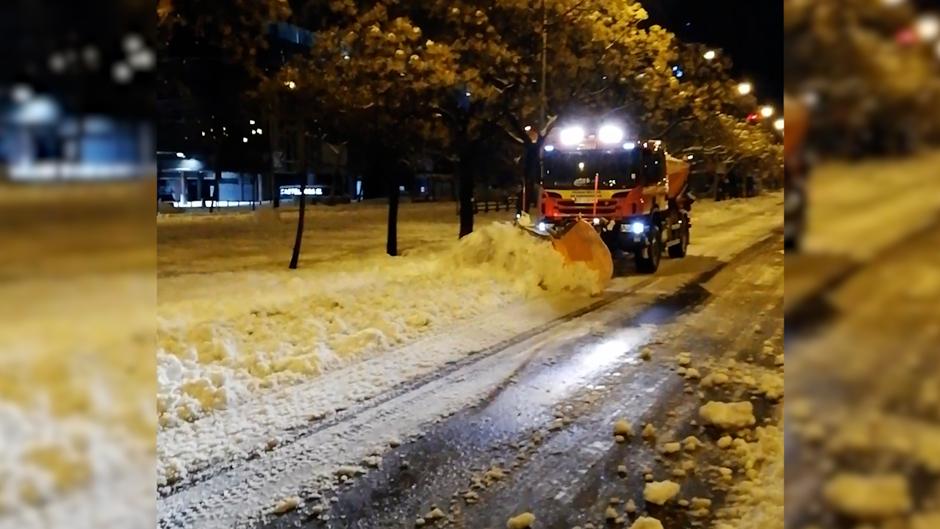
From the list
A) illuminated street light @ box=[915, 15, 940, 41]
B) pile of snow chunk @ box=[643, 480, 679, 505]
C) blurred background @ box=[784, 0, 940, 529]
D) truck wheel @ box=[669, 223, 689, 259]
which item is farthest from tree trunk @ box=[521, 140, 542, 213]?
illuminated street light @ box=[915, 15, 940, 41]

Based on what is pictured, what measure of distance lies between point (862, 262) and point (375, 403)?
589 centimetres

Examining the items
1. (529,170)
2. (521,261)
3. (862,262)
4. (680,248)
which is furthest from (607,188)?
(862,262)

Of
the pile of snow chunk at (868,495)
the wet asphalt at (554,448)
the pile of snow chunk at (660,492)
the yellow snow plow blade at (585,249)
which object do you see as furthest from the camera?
the yellow snow plow blade at (585,249)

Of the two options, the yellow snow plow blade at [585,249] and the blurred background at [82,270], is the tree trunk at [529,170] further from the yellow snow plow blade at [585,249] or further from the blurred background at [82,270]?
the blurred background at [82,270]

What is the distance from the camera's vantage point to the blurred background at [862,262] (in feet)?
5.93

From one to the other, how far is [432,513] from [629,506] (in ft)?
3.75

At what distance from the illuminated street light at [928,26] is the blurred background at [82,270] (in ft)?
7.65

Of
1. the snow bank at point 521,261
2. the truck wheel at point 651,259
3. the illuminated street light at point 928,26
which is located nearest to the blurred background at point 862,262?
the illuminated street light at point 928,26

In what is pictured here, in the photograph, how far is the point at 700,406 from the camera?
23.7 ft

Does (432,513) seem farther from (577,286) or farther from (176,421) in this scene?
(577,286)

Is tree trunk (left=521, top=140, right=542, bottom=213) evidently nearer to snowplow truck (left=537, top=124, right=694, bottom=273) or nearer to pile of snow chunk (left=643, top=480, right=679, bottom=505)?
snowplow truck (left=537, top=124, right=694, bottom=273)

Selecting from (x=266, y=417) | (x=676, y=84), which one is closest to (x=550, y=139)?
(x=676, y=84)

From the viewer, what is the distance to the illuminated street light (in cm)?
175

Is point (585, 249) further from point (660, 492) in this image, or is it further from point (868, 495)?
point (868, 495)
